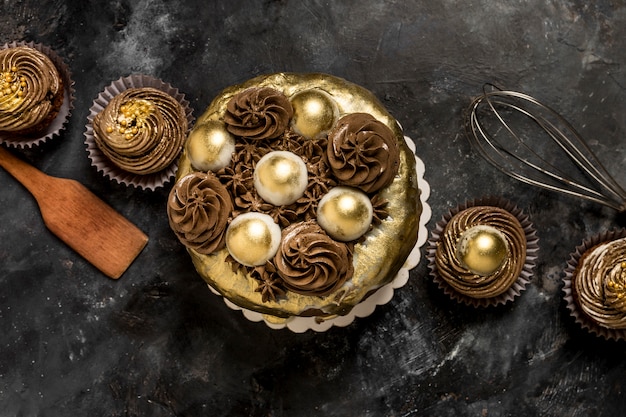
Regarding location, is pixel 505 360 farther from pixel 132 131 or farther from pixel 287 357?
pixel 132 131

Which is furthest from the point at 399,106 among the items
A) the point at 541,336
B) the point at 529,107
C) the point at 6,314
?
the point at 6,314

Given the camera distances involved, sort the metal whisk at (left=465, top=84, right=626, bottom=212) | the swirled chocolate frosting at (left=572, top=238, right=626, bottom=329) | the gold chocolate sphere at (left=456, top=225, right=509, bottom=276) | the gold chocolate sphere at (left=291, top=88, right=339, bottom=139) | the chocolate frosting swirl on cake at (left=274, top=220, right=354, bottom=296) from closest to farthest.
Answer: the chocolate frosting swirl on cake at (left=274, top=220, right=354, bottom=296)
the gold chocolate sphere at (left=291, top=88, right=339, bottom=139)
the gold chocolate sphere at (left=456, top=225, right=509, bottom=276)
the swirled chocolate frosting at (left=572, top=238, right=626, bottom=329)
the metal whisk at (left=465, top=84, right=626, bottom=212)

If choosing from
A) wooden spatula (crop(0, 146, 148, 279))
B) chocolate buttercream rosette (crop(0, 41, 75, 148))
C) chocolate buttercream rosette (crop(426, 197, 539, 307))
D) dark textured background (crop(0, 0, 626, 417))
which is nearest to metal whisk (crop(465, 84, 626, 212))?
dark textured background (crop(0, 0, 626, 417))

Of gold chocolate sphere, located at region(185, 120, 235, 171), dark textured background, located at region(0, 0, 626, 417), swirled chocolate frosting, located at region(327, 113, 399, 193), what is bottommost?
dark textured background, located at region(0, 0, 626, 417)

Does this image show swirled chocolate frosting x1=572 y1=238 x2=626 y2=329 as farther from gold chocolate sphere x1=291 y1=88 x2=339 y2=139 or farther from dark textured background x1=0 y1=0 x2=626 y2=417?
gold chocolate sphere x1=291 y1=88 x2=339 y2=139

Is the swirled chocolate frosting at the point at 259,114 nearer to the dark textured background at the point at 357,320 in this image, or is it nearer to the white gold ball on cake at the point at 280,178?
the white gold ball on cake at the point at 280,178

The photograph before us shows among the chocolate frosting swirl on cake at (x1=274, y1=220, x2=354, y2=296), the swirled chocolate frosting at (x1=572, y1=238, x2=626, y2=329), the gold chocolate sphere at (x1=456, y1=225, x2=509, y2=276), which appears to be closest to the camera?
the chocolate frosting swirl on cake at (x1=274, y1=220, x2=354, y2=296)

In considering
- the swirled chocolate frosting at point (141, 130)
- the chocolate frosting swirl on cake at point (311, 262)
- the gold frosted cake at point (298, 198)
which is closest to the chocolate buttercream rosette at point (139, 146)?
the swirled chocolate frosting at point (141, 130)
